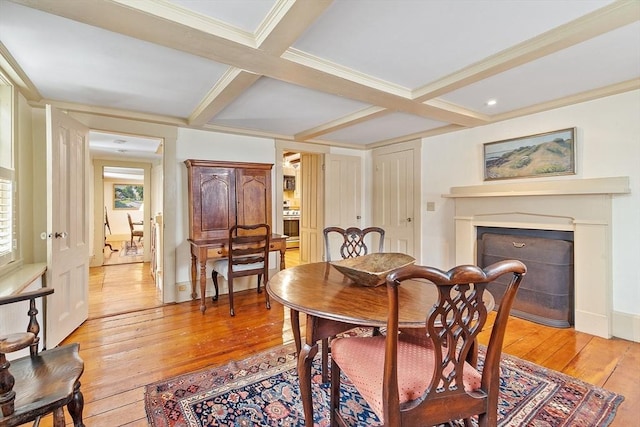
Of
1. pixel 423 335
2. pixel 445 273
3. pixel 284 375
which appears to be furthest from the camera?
pixel 284 375

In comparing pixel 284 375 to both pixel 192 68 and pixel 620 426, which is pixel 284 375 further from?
pixel 192 68

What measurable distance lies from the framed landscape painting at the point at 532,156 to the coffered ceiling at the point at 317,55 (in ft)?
1.05

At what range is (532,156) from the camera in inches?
123

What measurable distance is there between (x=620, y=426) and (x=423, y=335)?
1192 mm

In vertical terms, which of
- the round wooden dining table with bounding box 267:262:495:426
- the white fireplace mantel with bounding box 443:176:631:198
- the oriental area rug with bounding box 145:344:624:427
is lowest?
the oriental area rug with bounding box 145:344:624:427

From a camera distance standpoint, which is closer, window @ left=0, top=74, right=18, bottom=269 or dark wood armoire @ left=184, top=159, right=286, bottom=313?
window @ left=0, top=74, right=18, bottom=269

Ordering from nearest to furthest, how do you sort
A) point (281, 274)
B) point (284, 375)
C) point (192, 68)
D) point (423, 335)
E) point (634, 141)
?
point (423, 335)
point (281, 274)
point (284, 375)
point (192, 68)
point (634, 141)

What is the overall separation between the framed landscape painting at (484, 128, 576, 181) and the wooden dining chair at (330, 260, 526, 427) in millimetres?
2693

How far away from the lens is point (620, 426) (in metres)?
1.56

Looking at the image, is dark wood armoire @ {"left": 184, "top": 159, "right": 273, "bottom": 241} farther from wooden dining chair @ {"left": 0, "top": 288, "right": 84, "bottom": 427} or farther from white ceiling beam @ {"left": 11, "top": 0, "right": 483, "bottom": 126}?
wooden dining chair @ {"left": 0, "top": 288, "right": 84, "bottom": 427}

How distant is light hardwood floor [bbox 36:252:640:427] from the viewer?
181 centimetres

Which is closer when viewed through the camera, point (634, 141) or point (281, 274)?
point (281, 274)

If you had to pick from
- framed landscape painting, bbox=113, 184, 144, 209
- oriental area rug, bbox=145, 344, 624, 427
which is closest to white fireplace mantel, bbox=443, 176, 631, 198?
oriental area rug, bbox=145, 344, 624, 427

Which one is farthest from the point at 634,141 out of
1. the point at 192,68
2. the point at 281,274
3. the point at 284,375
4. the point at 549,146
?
the point at 192,68
